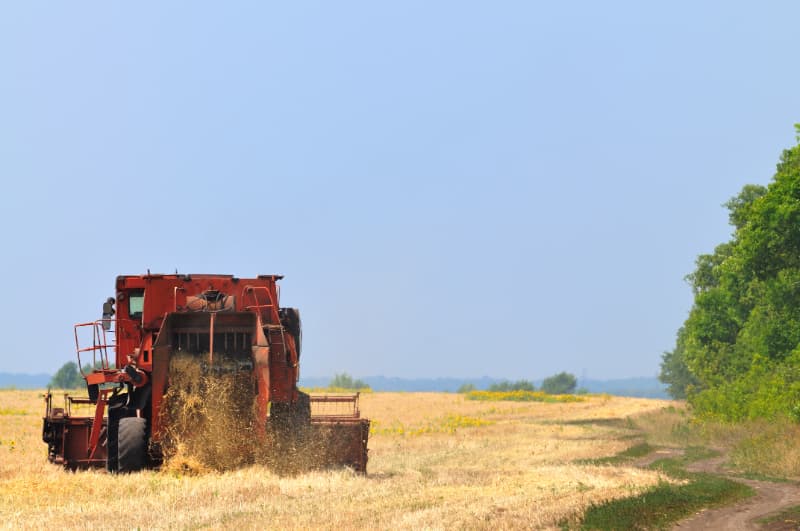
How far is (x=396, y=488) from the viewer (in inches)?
719

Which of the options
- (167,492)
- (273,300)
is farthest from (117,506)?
A: (273,300)

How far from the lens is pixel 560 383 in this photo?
557ft

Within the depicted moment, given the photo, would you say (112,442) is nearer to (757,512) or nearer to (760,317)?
(757,512)

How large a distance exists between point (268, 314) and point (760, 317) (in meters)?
24.7

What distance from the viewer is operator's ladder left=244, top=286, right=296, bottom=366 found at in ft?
64.9

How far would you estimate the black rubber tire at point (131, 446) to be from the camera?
63.0 ft

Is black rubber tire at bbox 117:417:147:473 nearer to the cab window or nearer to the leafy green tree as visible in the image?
the cab window

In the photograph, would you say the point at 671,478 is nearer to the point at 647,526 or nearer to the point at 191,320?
the point at 647,526

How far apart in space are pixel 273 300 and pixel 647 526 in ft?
30.5

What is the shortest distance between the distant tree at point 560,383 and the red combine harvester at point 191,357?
492 ft

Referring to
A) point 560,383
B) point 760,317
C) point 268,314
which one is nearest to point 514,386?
point 560,383

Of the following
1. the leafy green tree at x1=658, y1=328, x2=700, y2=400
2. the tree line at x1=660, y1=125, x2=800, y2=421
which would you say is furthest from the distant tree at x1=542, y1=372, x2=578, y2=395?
the tree line at x1=660, y1=125, x2=800, y2=421

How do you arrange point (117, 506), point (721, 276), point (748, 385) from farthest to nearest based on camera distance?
point (721, 276) < point (748, 385) < point (117, 506)

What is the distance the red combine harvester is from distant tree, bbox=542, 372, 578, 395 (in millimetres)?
149878
